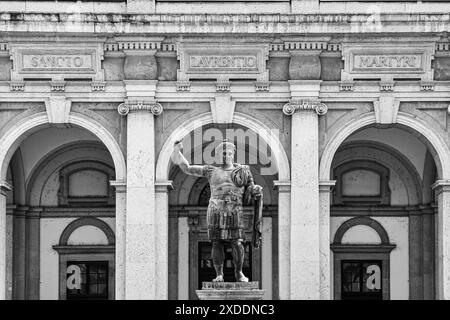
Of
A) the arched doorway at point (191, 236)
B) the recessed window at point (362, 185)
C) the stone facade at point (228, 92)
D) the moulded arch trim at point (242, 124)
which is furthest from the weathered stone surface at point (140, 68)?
the recessed window at point (362, 185)

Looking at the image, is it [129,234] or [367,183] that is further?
[367,183]

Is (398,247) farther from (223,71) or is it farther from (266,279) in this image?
(223,71)

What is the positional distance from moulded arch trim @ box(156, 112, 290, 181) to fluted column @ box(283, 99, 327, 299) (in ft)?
0.78

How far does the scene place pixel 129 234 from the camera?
2919 centimetres

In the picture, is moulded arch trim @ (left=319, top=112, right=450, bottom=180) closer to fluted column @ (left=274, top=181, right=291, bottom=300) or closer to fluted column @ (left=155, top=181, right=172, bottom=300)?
fluted column @ (left=274, top=181, right=291, bottom=300)

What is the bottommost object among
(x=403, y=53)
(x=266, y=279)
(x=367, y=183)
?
(x=266, y=279)

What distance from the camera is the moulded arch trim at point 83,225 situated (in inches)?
1303

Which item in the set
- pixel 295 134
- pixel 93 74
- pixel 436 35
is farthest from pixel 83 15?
pixel 436 35

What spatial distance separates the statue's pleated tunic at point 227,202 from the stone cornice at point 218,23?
7.17 m

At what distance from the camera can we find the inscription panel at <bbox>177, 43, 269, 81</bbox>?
29516mm

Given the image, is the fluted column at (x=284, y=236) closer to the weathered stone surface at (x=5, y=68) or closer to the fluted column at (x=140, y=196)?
the fluted column at (x=140, y=196)

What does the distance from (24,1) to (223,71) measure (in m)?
4.43

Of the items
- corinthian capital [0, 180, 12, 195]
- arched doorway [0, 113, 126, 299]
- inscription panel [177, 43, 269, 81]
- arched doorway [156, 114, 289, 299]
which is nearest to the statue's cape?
inscription panel [177, 43, 269, 81]

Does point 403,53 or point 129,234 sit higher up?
point 403,53
